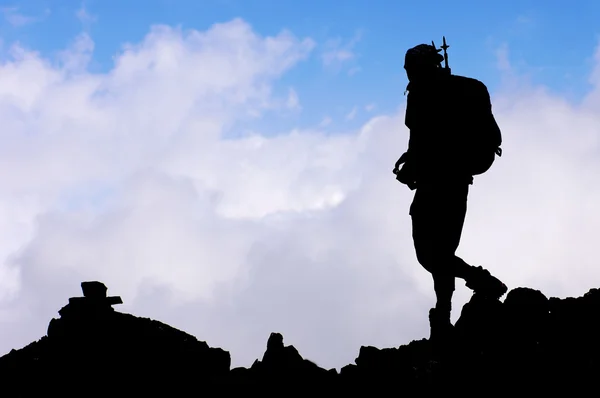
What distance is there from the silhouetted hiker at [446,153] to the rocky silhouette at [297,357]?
635 millimetres

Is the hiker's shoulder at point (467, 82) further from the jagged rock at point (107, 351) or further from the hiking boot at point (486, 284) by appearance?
the jagged rock at point (107, 351)

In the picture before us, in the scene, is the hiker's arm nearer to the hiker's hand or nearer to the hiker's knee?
the hiker's hand

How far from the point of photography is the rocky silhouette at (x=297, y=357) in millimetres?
8750

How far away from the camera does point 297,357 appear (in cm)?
980

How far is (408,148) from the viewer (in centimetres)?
1115

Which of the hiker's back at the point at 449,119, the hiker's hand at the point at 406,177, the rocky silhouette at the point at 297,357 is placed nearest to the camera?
the rocky silhouette at the point at 297,357

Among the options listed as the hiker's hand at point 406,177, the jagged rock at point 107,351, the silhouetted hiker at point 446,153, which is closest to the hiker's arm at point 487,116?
the silhouetted hiker at point 446,153

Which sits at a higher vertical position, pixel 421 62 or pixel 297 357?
pixel 421 62

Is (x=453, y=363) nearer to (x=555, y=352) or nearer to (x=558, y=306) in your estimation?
(x=555, y=352)

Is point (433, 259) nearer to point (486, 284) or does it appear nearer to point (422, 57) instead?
point (486, 284)

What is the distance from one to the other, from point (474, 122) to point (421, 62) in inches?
46.6

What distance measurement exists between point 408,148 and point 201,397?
15.7 feet

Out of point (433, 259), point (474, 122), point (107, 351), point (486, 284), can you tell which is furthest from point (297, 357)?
point (474, 122)

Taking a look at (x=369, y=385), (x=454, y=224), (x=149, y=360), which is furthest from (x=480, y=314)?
(x=149, y=360)
